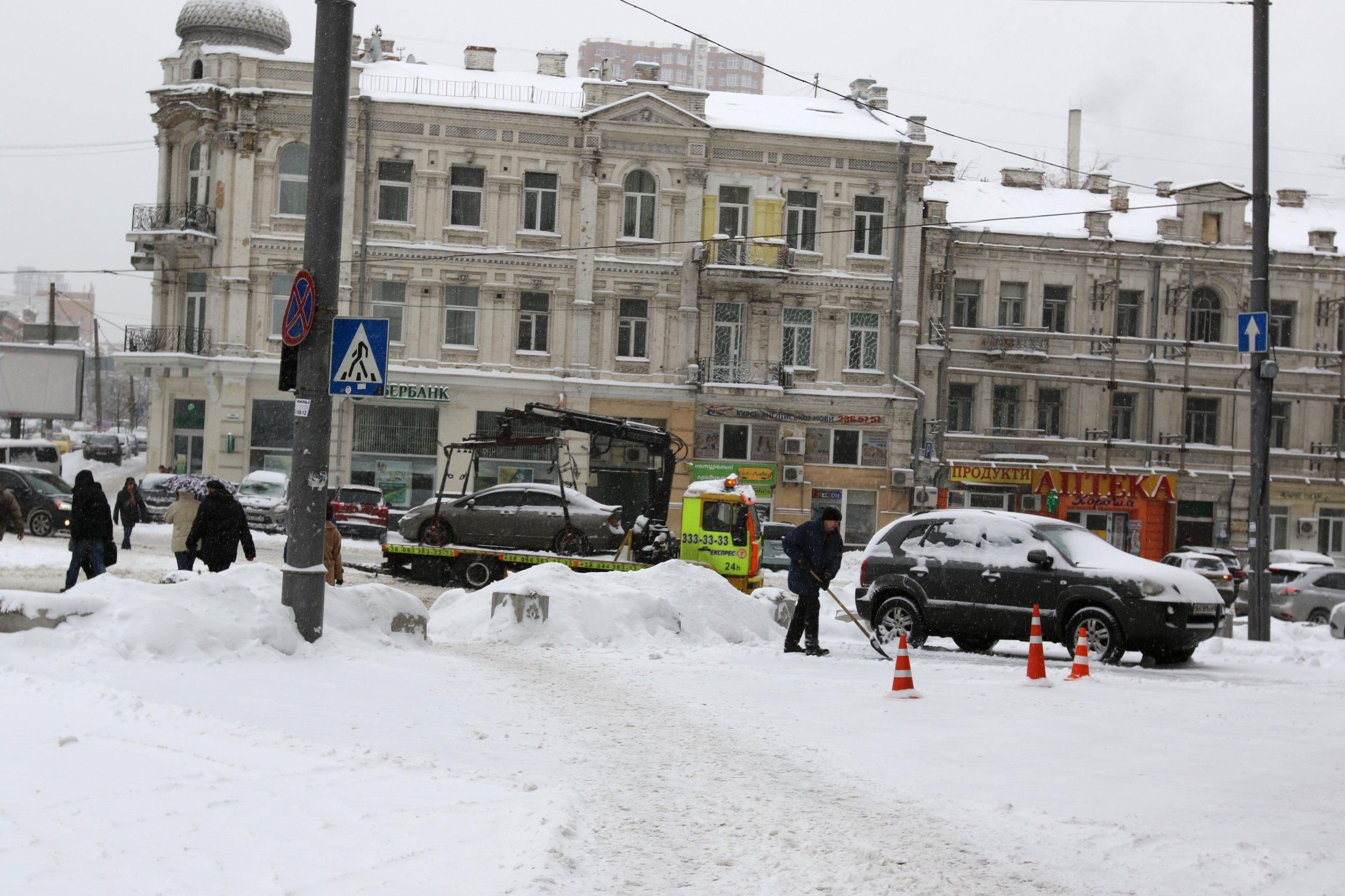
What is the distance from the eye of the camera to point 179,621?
10.2 meters

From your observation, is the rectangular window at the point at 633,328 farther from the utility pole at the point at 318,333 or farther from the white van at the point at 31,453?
the utility pole at the point at 318,333

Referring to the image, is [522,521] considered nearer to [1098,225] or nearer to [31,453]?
[31,453]

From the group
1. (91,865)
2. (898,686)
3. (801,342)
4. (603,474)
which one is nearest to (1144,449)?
(801,342)

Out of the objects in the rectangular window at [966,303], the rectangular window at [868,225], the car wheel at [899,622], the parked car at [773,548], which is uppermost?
the rectangular window at [868,225]

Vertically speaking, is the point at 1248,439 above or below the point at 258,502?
above

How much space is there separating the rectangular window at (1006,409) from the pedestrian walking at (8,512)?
3105 cm

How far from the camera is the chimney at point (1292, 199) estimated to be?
49719 mm

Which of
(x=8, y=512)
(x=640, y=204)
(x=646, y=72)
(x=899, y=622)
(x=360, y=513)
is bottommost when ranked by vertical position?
(x=360, y=513)

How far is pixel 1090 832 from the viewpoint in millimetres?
6637

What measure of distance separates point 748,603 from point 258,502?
784 inches

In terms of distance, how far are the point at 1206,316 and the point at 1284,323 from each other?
3060mm

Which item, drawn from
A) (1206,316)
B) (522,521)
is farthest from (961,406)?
(522,521)

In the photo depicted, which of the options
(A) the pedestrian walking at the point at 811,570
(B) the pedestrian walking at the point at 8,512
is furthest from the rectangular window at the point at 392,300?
(A) the pedestrian walking at the point at 811,570

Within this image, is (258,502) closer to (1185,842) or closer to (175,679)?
(175,679)
